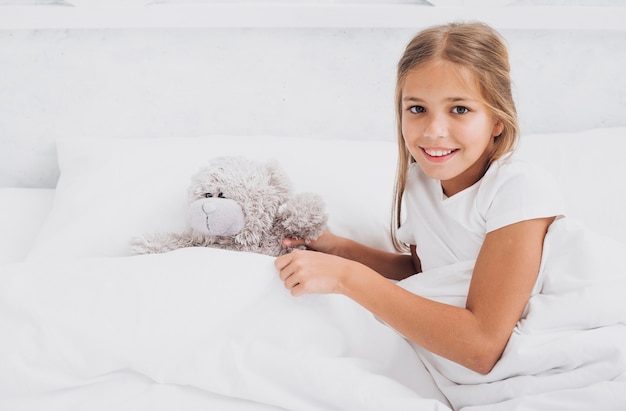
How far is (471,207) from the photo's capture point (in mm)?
959

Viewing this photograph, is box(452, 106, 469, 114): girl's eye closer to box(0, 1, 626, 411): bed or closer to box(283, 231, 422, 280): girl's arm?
box(0, 1, 626, 411): bed

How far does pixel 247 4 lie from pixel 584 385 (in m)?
1.05

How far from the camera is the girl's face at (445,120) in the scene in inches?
35.5

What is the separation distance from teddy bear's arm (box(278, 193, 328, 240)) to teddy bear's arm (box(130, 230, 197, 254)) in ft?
0.57

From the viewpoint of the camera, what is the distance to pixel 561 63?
1.46 meters

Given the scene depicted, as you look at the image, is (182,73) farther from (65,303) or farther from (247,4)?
(65,303)

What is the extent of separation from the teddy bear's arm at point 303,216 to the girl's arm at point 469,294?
12cm

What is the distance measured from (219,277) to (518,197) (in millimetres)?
472

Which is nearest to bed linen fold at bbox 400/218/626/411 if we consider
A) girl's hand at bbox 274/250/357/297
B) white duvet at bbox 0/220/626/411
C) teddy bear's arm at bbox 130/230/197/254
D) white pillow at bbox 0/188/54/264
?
white duvet at bbox 0/220/626/411

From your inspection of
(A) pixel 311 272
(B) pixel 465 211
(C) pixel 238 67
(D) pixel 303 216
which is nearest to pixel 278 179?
(D) pixel 303 216

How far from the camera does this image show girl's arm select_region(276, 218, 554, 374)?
83 cm

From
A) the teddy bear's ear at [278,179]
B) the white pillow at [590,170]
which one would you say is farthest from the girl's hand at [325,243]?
the white pillow at [590,170]

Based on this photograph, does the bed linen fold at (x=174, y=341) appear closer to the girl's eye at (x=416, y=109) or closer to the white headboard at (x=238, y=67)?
the girl's eye at (x=416, y=109)

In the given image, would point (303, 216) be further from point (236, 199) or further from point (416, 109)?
point (416, 109)
